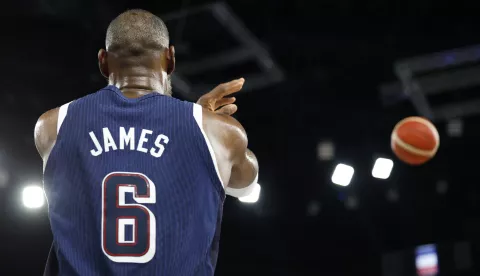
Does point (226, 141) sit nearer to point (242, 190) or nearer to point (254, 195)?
point (242, 190)

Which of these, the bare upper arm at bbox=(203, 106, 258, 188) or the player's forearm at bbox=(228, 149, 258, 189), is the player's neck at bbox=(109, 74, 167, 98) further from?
the player's forearm at bbox=(228, 149, 258, 189)

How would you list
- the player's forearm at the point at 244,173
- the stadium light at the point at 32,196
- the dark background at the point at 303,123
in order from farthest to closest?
1. the stadium light at the point at 32,196
2. the dark background at the point at 303,123
3. the player's forearm at the point at 244,173

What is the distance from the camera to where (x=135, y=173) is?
6.06 feet

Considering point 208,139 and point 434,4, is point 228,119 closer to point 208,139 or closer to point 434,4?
point 208,139

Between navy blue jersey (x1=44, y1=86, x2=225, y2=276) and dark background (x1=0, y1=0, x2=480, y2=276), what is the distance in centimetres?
533

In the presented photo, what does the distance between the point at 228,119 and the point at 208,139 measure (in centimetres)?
10

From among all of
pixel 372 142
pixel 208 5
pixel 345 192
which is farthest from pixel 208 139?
pixel 345 192

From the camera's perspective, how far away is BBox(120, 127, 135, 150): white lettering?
6.19 feet

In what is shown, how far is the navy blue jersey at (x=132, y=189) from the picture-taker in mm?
1799

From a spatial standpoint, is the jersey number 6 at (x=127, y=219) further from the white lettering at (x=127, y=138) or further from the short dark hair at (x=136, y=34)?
the short dark hair at (x=136, y=34)

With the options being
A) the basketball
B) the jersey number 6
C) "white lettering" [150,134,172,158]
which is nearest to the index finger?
"white lettering" [150,134,172,158]

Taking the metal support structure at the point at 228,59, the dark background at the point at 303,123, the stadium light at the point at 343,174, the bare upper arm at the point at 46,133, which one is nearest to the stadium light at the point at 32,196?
the dark background at the point at 303,123

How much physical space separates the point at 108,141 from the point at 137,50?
0.34 metres

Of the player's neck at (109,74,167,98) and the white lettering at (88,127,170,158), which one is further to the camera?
the player's neck at (109,74,167,98)
